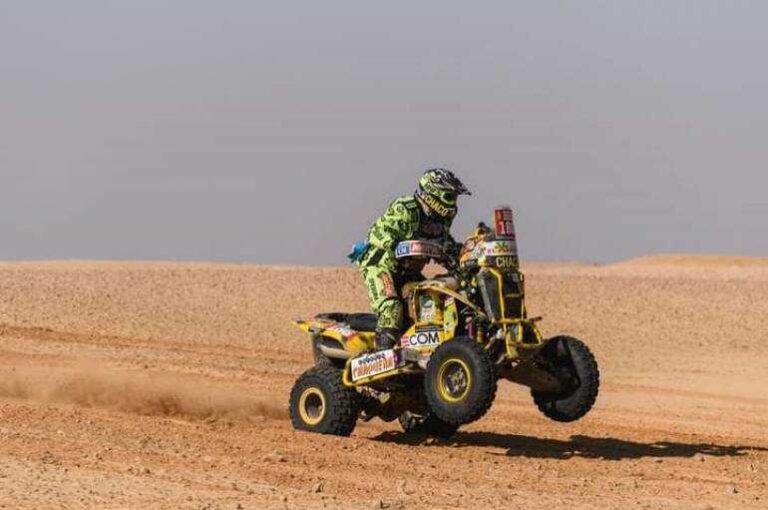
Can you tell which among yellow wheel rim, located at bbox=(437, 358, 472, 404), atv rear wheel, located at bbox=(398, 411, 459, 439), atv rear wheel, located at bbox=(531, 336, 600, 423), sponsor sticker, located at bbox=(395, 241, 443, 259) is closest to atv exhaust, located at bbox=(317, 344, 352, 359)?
atv rear wheel, located at bbox=(398, 411, 459, 439)

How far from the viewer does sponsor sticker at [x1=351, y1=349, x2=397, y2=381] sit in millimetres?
13570

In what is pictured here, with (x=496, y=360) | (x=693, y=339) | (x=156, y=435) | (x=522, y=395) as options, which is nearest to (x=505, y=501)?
(x=496, y=360)

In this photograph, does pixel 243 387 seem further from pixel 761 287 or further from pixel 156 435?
pixel 761 287

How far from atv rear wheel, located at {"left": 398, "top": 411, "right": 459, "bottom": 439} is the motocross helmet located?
238 cm

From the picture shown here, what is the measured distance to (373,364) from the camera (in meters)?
13.7

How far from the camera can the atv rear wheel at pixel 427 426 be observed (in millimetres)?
14742

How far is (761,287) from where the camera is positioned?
128 ft

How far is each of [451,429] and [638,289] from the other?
2286 centimetres

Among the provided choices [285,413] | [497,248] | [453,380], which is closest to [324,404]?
[453,380]

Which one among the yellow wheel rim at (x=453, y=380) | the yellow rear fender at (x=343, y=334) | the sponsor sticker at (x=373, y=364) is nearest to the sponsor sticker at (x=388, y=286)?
the sponsor sticker at (x=373, y=364)

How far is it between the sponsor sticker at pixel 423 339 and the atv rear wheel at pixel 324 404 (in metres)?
0.96

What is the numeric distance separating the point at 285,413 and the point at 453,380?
4.62 m

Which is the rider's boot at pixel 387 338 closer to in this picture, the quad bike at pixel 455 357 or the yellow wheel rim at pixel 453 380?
the quad bike at pixel 455 357

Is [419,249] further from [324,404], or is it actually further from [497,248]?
[324,404]
